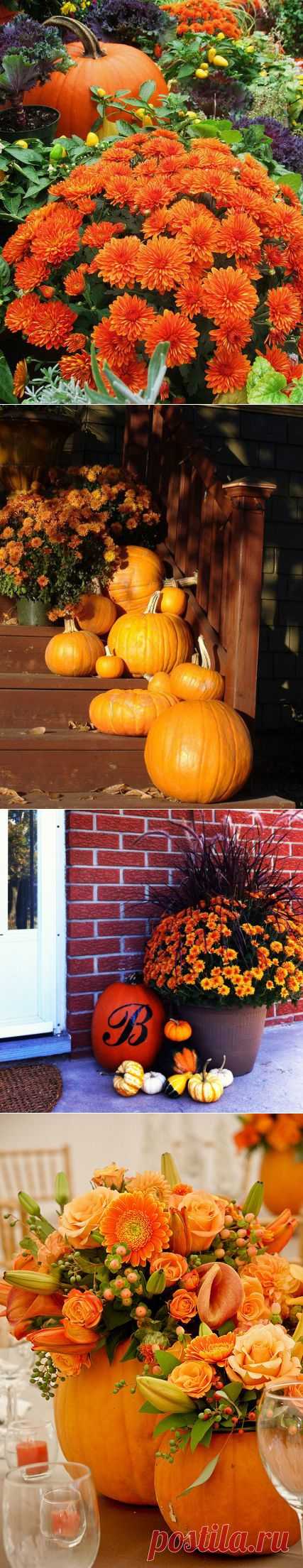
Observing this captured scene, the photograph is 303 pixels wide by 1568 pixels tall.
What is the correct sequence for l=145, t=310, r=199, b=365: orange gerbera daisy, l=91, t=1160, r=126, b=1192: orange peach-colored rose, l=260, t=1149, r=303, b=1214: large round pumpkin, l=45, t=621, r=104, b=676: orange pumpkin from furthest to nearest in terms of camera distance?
l=145, t=310, r=199, b=365: orange gerbera daisy, l=260, t=1149, r=303, b=1214: large round pumpkin, l=45, t=621, r=104, b=676: orange pumpkin, l=91, t=1160, r=126, b=1192: orange peach-colored rose

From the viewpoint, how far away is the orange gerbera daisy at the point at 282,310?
4.62ft

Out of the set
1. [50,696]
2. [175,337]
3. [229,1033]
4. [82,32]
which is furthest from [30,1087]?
[82,32]

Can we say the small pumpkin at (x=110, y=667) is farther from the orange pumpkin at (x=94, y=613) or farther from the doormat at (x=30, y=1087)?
the doormat at (x=30, y=1087)

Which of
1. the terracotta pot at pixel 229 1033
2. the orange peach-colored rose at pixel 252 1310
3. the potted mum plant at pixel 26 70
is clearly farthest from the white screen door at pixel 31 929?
the potted mum plant at pixel 26 70

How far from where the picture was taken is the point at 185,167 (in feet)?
4.89

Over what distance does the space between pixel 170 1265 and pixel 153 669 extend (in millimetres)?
481

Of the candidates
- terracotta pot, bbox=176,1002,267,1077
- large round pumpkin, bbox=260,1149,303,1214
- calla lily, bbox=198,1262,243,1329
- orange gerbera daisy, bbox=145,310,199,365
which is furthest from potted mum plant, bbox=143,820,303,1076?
orange gerbera daisy, bbox=145,310,199,365

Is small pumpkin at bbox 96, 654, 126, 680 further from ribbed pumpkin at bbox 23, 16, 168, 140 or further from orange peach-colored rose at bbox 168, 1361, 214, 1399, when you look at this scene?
ribbed pumpkin at bbox 23, 16, 168, 140

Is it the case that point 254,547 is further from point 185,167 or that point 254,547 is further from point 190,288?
point 185,167

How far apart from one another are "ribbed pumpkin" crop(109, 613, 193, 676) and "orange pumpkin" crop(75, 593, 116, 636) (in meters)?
0.01

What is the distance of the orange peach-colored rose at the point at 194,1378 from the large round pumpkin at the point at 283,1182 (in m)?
0.42

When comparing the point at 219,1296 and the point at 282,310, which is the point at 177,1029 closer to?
the point at 219,1296

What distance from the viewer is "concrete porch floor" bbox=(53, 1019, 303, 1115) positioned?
124 centimetres

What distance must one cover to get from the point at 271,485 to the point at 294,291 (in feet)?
1.61
